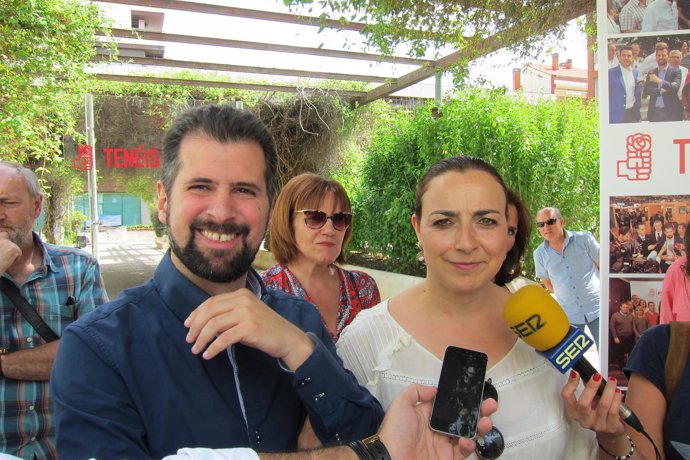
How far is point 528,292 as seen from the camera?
1535 mm

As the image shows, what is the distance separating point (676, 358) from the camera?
5.32 ft

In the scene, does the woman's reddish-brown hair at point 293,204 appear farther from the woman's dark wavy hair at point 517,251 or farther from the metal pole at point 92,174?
the metal pole at point 92,174

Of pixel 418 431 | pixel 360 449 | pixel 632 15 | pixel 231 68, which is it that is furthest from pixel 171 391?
pixel 231 68

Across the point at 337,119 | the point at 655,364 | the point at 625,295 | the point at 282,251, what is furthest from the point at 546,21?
the point at 337,119

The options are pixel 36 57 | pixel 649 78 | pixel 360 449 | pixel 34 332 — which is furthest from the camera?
pixel 36 57

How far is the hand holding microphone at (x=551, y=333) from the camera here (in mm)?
1415

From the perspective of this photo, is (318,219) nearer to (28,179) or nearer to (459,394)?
(28,179)

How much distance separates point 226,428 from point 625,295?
270 cm

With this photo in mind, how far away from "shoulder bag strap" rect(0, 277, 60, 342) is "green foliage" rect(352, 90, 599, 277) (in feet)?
18.6

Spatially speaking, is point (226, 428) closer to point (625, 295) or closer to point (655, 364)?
point (655, 364)

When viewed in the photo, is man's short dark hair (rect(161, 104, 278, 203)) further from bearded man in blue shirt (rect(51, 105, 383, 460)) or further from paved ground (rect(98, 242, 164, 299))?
paved ground (rect(98, 242, 164, 299))

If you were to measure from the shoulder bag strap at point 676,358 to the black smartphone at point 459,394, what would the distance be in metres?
0.75

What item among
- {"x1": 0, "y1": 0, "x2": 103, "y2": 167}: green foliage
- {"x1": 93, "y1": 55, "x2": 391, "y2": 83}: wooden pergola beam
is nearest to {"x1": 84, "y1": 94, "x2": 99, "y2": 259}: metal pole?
{"x1": 93, "y1": 55, "x2": 391, "y2": 83}: wooden pergola beam

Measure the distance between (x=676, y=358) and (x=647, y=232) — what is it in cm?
156
